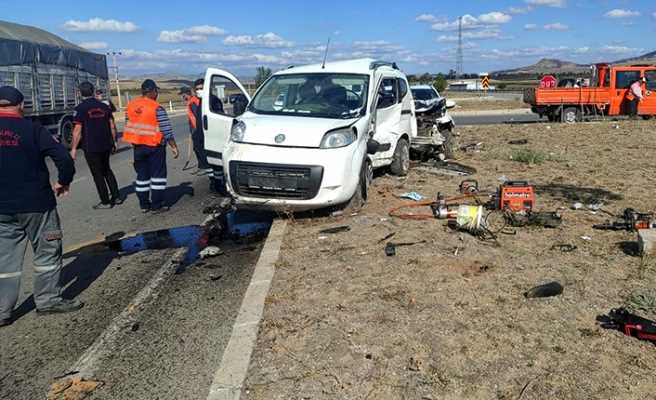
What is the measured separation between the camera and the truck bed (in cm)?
2114

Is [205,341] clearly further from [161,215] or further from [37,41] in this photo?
[37,41]

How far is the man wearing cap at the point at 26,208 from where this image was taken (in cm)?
432

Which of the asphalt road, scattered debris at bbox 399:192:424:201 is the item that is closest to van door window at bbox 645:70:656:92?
scattered debris at bbox 399:192:424:201

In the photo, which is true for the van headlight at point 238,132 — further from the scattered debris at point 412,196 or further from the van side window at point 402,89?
the van side window at point 402,89

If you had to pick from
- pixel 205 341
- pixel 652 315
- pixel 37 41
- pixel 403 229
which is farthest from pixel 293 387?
pixel 37 41

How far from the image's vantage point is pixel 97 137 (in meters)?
8.45

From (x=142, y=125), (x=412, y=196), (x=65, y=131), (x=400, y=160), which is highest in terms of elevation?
(x=142, y=125)

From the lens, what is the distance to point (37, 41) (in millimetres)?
18094

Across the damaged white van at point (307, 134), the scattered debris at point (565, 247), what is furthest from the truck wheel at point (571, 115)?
the scattered debris at point (565, 247)

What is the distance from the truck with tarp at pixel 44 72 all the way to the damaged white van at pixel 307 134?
10079 mm

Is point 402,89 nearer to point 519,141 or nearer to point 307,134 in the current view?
→ point 307,134

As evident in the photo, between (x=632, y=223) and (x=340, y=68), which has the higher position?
(x=340, y=68)

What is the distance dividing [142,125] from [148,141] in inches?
9.5

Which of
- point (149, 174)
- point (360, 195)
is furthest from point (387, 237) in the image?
point (149, 174)
